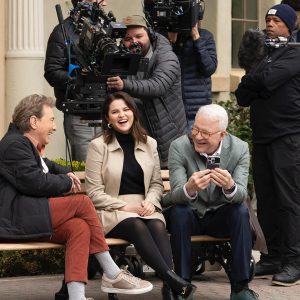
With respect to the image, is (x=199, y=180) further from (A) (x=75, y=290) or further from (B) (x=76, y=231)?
(A) (x=75, y=290)

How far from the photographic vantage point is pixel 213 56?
12.5 metres

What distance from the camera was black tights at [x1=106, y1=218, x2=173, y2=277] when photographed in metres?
10.3

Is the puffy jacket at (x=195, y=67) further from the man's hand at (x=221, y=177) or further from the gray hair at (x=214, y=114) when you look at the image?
the man's hand at (x=221, y=177)

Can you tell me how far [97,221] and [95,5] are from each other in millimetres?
1787

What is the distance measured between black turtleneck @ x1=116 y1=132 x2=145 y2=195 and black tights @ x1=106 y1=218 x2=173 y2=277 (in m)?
0.31

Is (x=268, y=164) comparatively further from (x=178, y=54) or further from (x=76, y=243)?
(x=76, y=243)

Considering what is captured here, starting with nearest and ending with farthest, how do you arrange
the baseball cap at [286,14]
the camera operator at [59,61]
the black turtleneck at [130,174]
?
1. the black turtleneck at [130,174]
2. the baseball cap at [286,14]
3. the camera operator at [59,61]

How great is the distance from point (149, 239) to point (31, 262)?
1787 mm

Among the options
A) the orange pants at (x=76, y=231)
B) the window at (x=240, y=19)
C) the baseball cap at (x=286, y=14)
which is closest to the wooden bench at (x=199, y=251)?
the orange pants at (x=76, y=231)

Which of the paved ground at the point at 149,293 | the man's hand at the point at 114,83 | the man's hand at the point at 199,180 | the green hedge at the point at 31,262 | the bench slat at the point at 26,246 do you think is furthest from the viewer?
the green hedge at the point at 31,262

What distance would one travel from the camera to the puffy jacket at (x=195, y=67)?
1227cm

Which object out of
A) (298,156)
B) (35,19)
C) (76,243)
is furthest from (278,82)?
(35,19)

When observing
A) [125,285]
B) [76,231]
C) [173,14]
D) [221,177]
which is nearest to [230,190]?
[221,177]

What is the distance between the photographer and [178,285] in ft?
33.7
